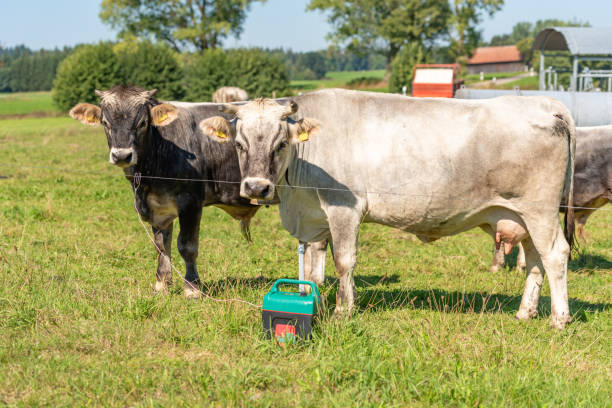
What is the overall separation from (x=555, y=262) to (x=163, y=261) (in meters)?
4.15

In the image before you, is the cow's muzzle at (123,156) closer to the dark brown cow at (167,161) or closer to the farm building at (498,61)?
the dark brown cow at (167,161)

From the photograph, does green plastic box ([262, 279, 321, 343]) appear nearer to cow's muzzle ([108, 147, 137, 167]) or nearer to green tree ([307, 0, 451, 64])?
cow's muzzle ([108, 147, 137, 167])

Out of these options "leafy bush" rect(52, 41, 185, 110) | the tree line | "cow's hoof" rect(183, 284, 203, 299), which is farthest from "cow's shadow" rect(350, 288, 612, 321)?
the tree line

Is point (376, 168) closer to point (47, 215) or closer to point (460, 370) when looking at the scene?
point (460, 370)

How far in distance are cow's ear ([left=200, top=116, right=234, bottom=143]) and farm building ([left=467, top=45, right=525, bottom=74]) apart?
107m

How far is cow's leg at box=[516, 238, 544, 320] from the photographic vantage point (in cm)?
612

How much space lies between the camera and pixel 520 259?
848 centimetres

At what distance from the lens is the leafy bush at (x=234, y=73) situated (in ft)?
152

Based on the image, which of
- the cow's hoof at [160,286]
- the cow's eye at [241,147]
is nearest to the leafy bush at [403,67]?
the cow's hoof at [160,286]

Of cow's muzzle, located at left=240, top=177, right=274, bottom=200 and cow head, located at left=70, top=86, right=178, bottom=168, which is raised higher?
cow head, located at left=70, top=86, right=178, bottom=168

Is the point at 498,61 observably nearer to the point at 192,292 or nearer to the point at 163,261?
the point at 163,261

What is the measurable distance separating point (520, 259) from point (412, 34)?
57921mm

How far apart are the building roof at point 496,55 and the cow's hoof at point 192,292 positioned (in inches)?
4182

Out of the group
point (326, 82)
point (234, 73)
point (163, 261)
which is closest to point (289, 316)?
point (163, 261)
